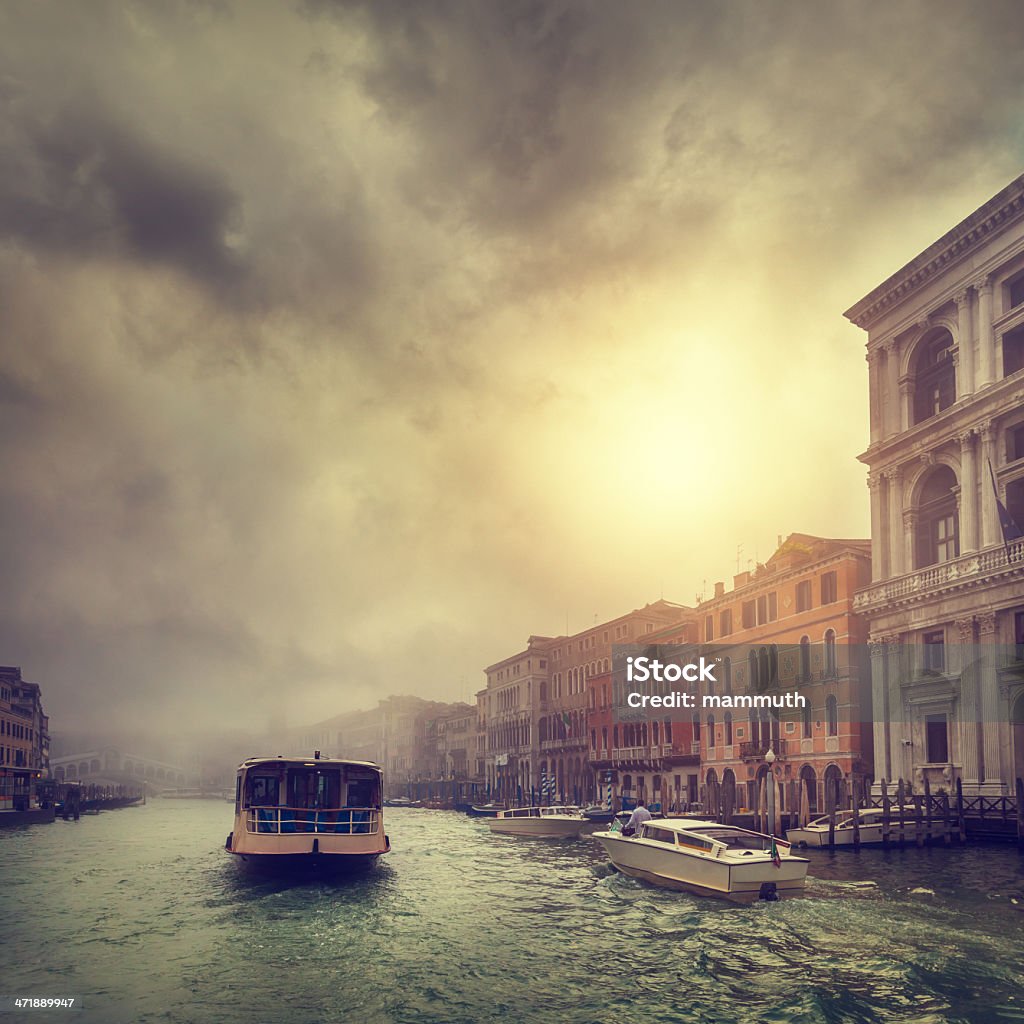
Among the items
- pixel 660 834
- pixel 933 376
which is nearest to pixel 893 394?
pixel 933 376

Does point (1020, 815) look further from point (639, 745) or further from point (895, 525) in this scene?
point (639, 745)

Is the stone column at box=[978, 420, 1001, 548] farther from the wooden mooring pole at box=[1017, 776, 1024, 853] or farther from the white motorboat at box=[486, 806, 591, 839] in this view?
the white motorboat at box=[486, 806, 591, 839]

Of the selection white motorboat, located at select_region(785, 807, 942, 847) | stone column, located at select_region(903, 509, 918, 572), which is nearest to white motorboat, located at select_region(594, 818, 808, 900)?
white motorboat, located at select_region(785, 807, 942, 847)

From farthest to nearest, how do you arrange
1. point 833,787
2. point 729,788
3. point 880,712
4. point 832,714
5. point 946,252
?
point 729,788 → point 832,714 → point 833,787 → point 880,712 → point 946,252

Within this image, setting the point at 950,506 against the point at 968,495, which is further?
the point at 950,506

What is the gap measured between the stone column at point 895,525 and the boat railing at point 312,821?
27185 mm

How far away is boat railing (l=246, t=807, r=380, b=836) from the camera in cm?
2561

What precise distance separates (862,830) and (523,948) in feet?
68.8

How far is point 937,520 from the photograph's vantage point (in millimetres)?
43344

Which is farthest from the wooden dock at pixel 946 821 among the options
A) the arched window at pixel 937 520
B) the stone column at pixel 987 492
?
the arched window at pixel 937 520

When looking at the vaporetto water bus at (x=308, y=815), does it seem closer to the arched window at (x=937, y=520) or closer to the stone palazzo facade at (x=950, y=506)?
the stone palazzo facade at (x=950, y=506)

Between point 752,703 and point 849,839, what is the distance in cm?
2033

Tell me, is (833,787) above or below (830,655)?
below

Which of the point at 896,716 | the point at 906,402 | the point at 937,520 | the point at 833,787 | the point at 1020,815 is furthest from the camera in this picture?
the point at 833,787
